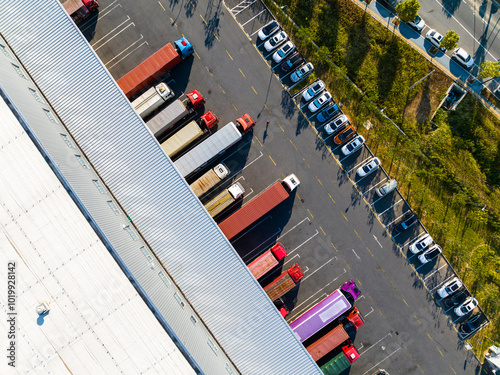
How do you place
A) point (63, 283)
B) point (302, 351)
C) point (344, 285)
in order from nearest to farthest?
point (63, 283)
point (302, 351)
point (344, 285)

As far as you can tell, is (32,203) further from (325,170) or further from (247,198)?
(325,170)

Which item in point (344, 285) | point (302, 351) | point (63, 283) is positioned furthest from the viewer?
point (344, 285)

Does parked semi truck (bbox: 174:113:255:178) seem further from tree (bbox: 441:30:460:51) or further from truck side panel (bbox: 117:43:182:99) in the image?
tree (bbox: 441:30:460:51)

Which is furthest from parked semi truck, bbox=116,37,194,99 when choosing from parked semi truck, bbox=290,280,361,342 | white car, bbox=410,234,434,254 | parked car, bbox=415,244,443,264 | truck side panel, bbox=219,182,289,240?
parked car, bbox=415,244,443,264

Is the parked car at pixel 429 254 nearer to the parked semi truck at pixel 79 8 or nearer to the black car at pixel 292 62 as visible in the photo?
the black car at pixel 292 62

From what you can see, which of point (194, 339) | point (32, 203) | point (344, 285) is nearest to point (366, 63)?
point (344, 285)

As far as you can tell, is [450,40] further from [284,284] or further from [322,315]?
[322,315]
